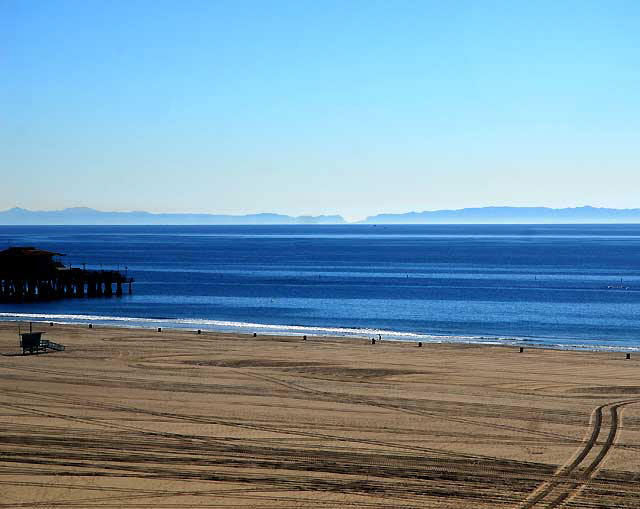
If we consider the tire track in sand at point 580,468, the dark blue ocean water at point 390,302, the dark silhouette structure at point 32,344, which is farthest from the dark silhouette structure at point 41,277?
the tire track in sand at point 580,468

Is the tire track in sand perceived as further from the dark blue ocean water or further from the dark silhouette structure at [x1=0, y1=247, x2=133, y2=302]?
the dark silhouette structure at [x1=0, y1=247, x2=133, y2=302]

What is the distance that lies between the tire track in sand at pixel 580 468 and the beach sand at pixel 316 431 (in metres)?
0.06

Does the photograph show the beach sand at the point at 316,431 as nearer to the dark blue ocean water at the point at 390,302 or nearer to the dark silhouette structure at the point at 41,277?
the dark blue ocean water at the point at 390,302

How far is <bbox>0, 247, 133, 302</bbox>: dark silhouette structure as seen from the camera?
81.2 m

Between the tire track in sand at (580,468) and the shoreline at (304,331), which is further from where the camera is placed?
the shoreline at (304,331)

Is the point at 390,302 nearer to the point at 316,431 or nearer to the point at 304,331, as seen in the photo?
the point at 304,331

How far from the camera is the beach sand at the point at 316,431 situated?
20.4 m

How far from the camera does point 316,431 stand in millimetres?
26234

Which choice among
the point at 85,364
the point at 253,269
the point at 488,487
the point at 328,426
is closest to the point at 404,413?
the point at 328,426

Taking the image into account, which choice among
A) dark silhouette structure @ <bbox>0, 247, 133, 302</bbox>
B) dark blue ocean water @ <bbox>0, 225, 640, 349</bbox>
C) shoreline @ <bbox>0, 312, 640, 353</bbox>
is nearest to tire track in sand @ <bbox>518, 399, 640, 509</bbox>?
shoreline @ <bbox>0, 312, 640, 353</bbox>

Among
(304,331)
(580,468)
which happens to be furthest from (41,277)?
(580,468)

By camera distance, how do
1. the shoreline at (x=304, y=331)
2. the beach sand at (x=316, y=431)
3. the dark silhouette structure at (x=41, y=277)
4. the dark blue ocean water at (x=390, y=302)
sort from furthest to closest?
1. the dark silhouette structure at (x=41, y=277)
2. the dark blue ocean water at (x=390, y=302)
3. the shoreline at (x=304, y=331)
4. the beach sand at (x=316, y=431)

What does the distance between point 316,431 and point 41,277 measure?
62116 mm

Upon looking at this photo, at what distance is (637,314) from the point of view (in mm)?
67812
